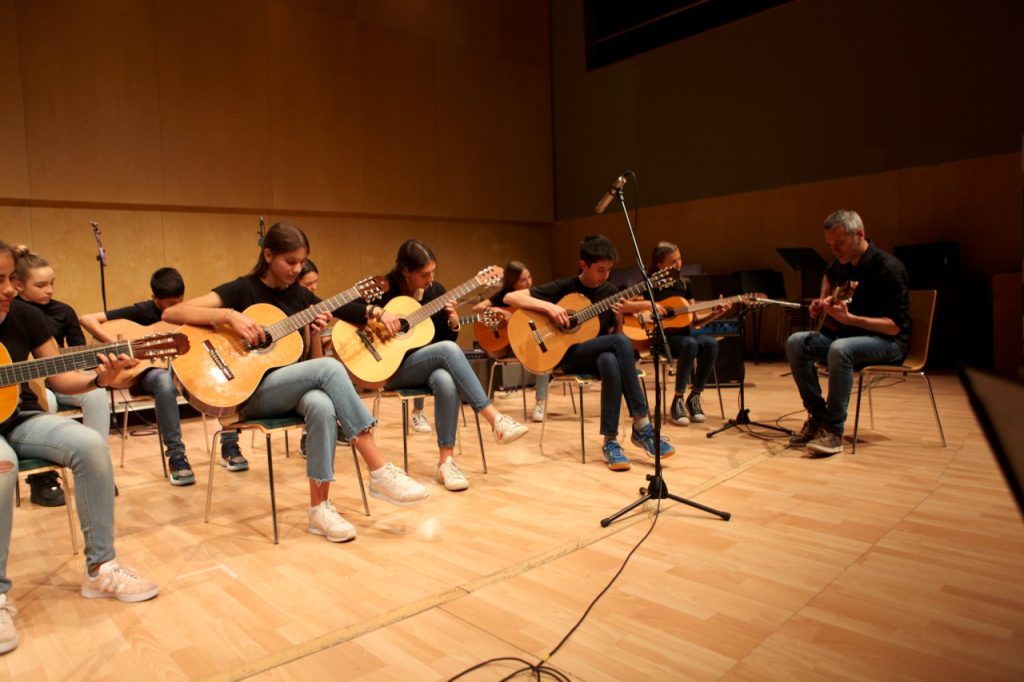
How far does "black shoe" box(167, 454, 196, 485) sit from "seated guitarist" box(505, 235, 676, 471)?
2.05m

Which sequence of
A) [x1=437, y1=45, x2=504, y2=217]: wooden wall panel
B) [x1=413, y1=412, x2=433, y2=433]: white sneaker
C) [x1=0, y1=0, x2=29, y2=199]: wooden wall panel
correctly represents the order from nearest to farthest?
[x1=413, y1=412, x2=433, y2=433]: white sneaker → [x1=0, y1=0, x2=29, y2=199]: wooden wall panel → [x1=437, y1=45, x2=504, y2=217]: wooden wall panel

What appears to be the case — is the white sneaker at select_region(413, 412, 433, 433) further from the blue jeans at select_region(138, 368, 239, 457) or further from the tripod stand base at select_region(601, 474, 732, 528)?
the tripod stand base at select_region(601, 474, 732, 528)

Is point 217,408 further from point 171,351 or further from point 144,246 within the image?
point 144,246

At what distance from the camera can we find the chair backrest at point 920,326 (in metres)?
3.89

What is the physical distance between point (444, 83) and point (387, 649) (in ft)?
26.9

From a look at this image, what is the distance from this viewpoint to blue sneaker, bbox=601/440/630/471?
12.0 feet

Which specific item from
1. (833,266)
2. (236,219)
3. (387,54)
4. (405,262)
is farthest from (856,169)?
(236,219)

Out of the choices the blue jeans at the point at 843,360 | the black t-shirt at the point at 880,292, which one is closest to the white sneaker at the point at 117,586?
the blue jeans at the point at 843,360

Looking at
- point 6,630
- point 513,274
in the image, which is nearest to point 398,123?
point 513,274

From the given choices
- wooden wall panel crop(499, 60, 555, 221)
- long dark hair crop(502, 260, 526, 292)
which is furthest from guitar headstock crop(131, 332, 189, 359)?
Result: wooden wall panel crop(499, 60, 555, 221)

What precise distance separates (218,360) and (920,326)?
381 cm

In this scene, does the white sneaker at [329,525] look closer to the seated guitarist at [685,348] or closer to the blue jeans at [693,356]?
the seated guitarist at [685,348]

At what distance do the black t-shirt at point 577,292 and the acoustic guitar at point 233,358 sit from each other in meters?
1.44

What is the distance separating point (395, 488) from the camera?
289 cm
